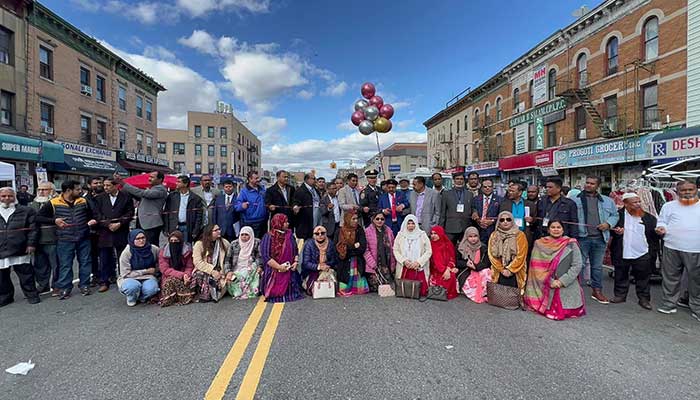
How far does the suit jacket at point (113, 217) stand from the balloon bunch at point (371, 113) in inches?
301

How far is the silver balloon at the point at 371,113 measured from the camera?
38.8 feet

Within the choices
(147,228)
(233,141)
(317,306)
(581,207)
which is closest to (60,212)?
(147,228)

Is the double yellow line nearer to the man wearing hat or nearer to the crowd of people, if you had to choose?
the crowd of people

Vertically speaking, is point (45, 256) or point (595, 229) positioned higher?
point (595, 229)

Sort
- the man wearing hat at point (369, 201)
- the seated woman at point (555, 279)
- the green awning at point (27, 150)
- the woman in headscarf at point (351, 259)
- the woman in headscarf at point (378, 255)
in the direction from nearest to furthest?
the seated woman at point (555, 279), the woman in headscarf at point (351, 259), the woman in headscarf at point (378, 255), the man wearing hat at point (369, 201), the green awning at point (27, 150)

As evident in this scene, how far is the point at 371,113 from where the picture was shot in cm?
1183

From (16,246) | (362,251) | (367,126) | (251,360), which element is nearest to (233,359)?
(251,360)

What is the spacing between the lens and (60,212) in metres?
5.55

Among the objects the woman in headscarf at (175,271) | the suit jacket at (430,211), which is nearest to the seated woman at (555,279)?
the suit jacket at (430,211)

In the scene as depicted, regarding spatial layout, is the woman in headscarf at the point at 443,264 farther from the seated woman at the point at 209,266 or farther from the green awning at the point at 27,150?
the green awning at the point at 27,150

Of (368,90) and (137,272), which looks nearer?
(137,272)

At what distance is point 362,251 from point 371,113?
23.5ft

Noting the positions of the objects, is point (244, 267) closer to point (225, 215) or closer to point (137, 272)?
point (137, 272)

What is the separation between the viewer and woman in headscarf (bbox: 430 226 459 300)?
5465 mm
